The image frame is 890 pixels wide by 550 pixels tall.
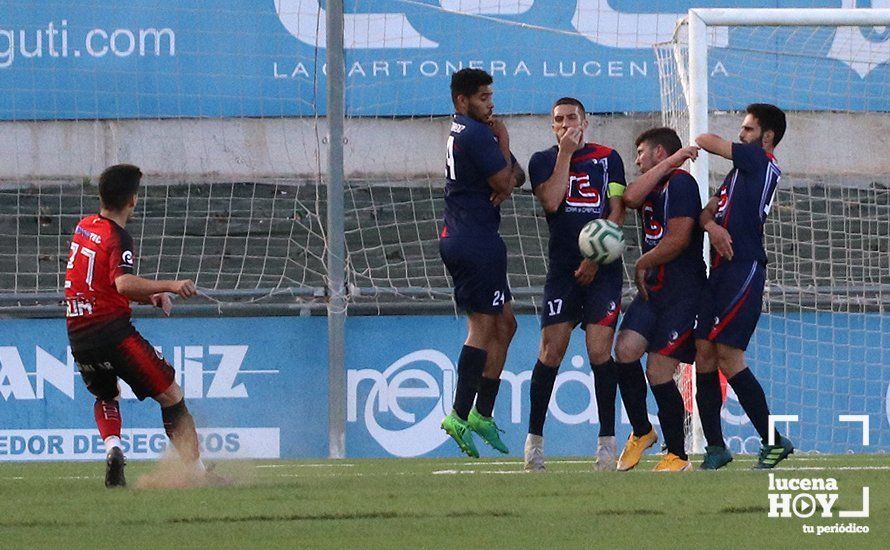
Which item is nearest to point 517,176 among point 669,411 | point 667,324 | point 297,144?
point 667,324

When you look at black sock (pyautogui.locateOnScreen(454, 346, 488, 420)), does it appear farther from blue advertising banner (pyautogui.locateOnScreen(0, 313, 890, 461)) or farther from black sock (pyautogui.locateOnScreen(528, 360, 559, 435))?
blue advertising banner (pyautogui.locateOnScreen(0, 313, 890, 461))

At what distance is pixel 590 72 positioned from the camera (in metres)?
12.9

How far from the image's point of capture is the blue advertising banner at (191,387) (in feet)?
35.8

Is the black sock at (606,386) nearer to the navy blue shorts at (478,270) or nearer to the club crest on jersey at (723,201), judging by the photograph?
the navy blue shorts at (478,270)

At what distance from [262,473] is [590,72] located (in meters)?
6.10

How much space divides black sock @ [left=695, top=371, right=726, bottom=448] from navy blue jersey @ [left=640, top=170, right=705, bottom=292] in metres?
0.45

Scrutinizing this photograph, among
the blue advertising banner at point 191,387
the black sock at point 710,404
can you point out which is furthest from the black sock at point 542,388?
the blue advertising banner at point 191,387

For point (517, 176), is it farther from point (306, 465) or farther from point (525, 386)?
point (525, 386)

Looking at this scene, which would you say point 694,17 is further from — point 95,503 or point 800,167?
point 95,503

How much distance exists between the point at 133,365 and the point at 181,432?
1.17 ft

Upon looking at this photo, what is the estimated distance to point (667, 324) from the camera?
7.59 meters

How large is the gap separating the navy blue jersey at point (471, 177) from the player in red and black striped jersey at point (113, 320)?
1.60 metres

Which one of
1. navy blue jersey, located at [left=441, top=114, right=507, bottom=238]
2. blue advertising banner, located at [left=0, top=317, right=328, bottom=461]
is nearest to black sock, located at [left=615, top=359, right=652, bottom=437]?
navy blue jersey, located at [left=441, top=114, right=507, bottom=238]

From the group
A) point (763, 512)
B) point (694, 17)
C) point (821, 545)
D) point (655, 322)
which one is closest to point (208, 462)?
point (655, 322)
